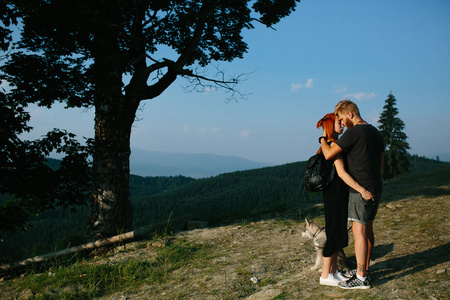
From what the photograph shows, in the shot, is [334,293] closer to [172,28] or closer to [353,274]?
[353,274]

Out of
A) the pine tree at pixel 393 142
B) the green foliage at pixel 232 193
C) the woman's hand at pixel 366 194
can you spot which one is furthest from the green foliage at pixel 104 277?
the pine tree at pixel 393 142

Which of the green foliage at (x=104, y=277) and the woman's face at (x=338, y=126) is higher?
the woman's face at (x=338, y=126)

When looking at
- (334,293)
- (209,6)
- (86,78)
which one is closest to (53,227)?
(86,78)

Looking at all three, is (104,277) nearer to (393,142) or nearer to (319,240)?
(319,240)

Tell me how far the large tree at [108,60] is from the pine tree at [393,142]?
18496mm

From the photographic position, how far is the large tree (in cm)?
841

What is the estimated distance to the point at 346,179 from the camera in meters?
3.94

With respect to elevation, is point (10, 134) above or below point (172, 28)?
below

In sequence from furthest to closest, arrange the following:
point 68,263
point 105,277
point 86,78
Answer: point 86,78 → point 68,263 → point 105,277

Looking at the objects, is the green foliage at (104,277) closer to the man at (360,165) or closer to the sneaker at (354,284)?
the sneaker at (354,284)

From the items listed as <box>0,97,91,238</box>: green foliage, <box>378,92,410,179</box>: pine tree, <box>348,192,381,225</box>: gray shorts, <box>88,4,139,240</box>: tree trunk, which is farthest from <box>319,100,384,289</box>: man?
<box>378,92,410,179</box>: pine tree

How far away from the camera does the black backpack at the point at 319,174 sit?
4.05 meters

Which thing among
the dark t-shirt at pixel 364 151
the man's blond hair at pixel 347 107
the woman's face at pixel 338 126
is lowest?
the dark t-shirt at pixel 364 151

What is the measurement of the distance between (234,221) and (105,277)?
513 centimetres
